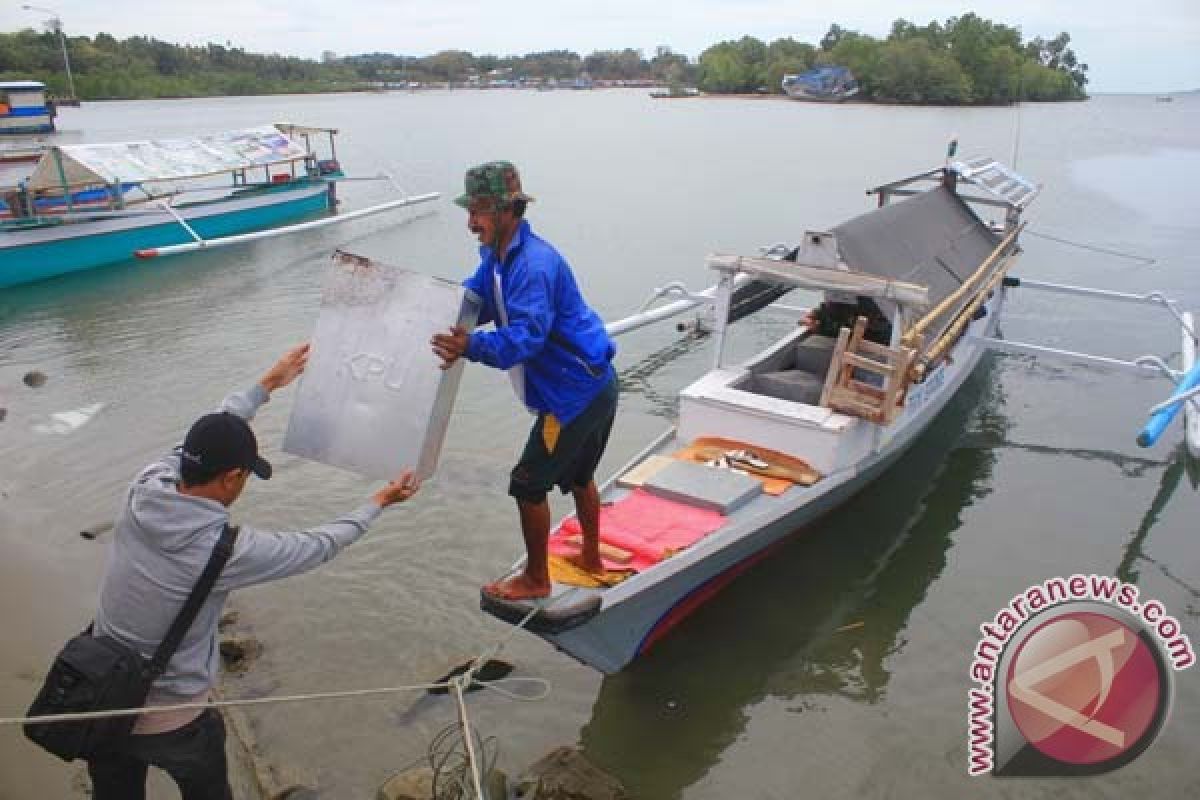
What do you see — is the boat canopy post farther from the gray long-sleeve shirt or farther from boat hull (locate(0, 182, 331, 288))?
boat hull (locate(0, 182, 331, 288))

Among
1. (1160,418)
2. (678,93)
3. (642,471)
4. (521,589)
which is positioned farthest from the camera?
(678,93)

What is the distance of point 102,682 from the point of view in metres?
3.07

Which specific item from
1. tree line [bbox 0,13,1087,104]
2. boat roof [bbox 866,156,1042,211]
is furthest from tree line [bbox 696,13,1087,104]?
boat roof [bbox 866,156,1042,211]

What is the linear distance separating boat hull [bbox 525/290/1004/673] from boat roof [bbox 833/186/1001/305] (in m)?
1.46

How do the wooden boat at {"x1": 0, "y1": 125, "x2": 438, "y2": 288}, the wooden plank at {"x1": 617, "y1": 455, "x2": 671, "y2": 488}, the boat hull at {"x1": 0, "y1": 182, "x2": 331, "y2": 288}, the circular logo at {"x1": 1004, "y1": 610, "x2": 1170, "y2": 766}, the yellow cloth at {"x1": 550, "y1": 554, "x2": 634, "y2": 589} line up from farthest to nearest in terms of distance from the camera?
1. the wooden boat at {"x1": 0, "y1": 125, "x2": 438, "y2": 288}
2. the boat hull at {"x1": 0, "y1": 182, "x2": 331, "y2": 288}
3. the wooden plank at {"x1": 617, "y1": 455, "x2": 671, "y2": 488}
4. the yellow cloth at {"x1": 550, "y1": 554, "x2": 634, "y2": 589}
5. the circular logo at {"x1": 1004, "y1": 610, "x2": 1170, "y2": 766}

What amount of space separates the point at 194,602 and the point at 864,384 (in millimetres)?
5605

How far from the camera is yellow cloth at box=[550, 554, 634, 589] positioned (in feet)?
17.0

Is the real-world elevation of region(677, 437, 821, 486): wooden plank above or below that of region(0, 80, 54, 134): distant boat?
below

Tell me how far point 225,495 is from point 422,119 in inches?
2598

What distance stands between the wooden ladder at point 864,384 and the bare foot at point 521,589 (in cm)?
324

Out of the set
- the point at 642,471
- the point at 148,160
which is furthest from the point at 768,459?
the point at 148,160

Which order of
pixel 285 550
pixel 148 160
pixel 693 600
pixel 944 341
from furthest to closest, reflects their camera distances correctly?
1. pixel 148 160
2. pixel 944 341
3. pixel 693 600
4. pixel 285 550

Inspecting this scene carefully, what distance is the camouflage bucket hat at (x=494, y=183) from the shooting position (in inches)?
161

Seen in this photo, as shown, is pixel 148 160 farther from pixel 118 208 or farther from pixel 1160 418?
pixel 1160 418
